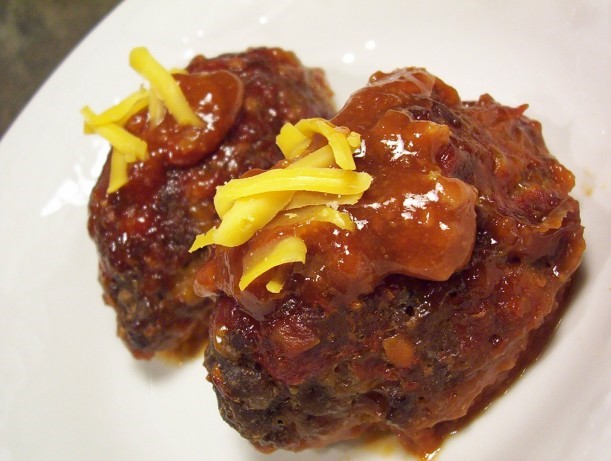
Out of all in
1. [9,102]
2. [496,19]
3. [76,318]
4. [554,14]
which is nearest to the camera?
[554,14]

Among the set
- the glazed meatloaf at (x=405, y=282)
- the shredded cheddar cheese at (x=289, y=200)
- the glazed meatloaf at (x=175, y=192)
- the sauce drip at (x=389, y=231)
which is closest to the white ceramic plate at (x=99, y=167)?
the glazed meatloaf at (x=405, y=282)

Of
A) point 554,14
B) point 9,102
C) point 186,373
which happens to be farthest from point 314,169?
point 9,102

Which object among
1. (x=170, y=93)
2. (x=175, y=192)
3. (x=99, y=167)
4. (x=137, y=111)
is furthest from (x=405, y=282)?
(x=99, y=167)

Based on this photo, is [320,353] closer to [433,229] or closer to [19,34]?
[433,229]

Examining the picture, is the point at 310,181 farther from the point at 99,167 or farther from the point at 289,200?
the point at 99,167

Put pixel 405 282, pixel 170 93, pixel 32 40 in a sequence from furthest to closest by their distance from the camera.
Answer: pixel 32 40 < pixel 170 93 < pixel 405 282

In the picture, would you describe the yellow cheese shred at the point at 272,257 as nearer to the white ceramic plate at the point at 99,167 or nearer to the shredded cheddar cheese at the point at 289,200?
the shredded cheddar cheese at the point at 289,200

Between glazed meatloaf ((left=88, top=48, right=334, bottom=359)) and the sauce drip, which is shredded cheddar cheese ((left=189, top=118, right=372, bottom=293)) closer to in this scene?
the sauce drip
